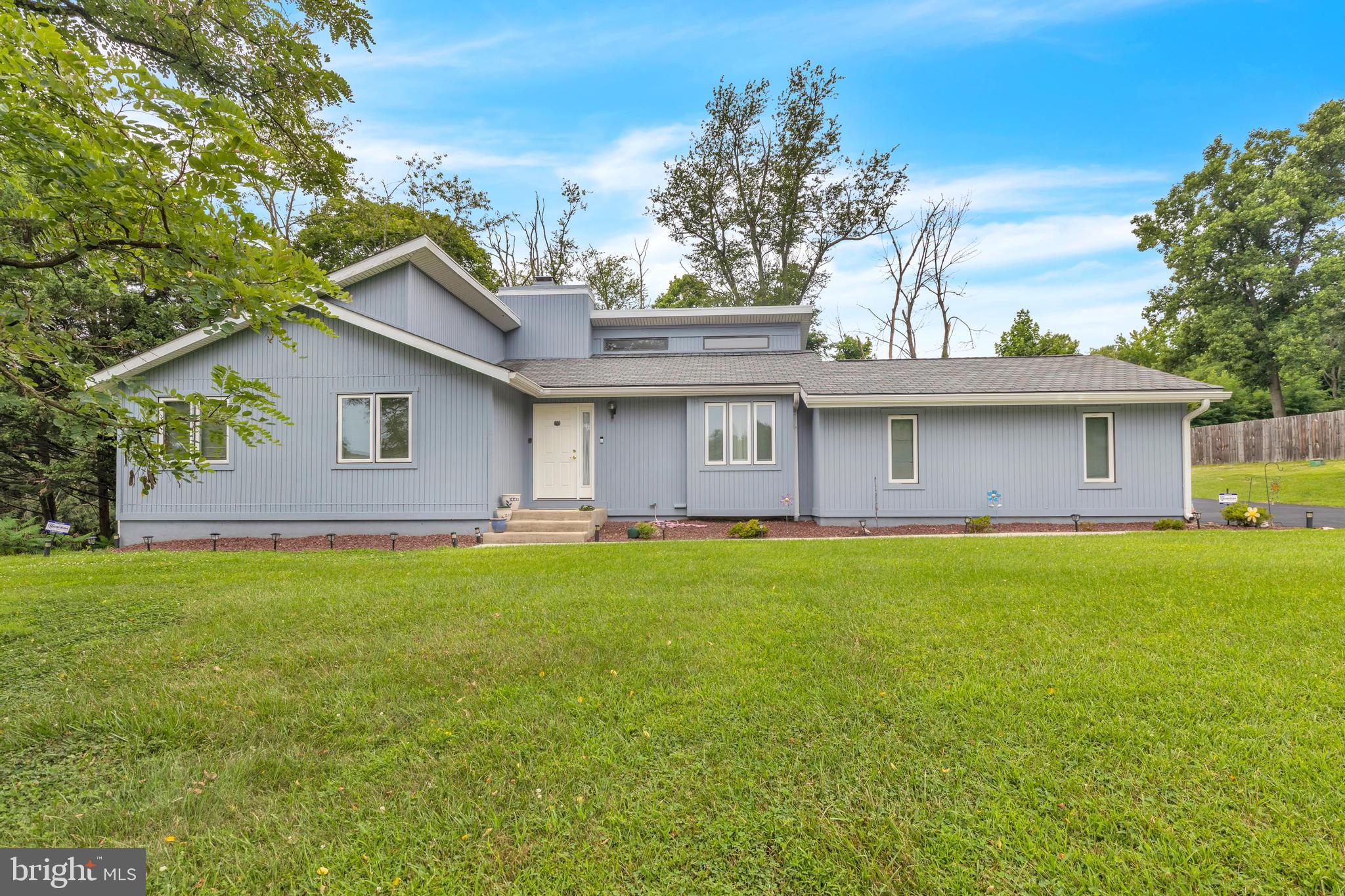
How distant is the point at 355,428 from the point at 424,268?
11.8ft

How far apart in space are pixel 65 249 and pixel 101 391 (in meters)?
0.94

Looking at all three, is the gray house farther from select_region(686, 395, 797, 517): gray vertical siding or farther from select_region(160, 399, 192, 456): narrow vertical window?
select_region(160, 399, 192, 456): narrow vertical window

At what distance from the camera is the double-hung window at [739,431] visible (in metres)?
11.6

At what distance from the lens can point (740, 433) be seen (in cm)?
1169

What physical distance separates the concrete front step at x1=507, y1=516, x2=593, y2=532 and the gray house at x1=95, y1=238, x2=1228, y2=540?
64mm

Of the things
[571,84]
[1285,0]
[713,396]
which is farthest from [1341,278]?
[571,84]

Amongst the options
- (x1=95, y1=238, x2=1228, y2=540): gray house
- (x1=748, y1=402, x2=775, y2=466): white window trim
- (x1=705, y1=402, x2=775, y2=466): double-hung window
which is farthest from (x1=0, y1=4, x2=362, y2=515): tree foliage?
(x1=748, y1=402, x2=775, y2=466): white window trim

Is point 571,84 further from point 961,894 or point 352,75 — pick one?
point 961,894

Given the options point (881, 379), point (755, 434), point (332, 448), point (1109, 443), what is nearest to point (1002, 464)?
point (1109, 443)

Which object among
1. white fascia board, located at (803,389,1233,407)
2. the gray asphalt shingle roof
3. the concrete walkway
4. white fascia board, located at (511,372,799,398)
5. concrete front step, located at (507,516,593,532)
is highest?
the gray asphalt shingle roof

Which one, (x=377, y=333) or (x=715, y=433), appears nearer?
(x=377, y=333)

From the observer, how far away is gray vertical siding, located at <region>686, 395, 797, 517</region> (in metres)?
11.5

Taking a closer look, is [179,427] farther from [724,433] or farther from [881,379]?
[881,379]

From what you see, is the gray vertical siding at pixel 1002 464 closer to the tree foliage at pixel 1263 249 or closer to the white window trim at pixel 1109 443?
the white window trim at pixel 1109 443
